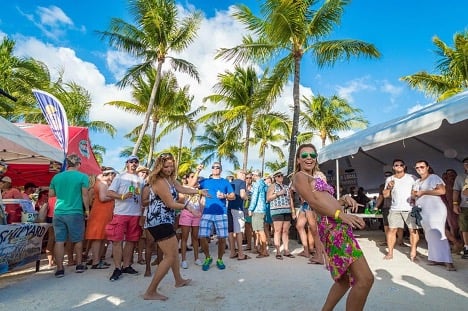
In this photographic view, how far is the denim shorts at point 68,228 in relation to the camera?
515 centimetres

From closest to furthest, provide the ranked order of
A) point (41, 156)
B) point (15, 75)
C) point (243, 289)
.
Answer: point (243, 289)
point (41, 156)
point (15, 75)

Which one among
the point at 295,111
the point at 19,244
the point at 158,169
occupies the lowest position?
the point at 19,244

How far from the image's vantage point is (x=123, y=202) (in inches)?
200

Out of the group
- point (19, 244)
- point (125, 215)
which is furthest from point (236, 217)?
point (19, 244)

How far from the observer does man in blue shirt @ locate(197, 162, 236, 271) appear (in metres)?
5.51

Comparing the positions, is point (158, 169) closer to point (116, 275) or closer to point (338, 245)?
point (116, 275)

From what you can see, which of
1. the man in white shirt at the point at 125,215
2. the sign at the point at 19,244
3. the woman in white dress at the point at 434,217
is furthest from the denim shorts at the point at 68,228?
the woman in white dress at the point at 434,217

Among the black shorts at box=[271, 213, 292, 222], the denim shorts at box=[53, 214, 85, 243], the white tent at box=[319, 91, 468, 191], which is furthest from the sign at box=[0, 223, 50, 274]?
the white tent at box=[319, 91, 468, 191]

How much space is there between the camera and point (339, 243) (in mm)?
2521

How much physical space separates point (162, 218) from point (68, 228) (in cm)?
225

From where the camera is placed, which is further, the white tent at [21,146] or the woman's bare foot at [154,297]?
the white tent at [21,146]

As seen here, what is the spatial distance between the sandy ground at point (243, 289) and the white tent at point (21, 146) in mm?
2274

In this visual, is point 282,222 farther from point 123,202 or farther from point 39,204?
point 39,204

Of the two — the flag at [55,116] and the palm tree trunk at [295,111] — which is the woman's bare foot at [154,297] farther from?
the palm tree trunk at [295,111]
